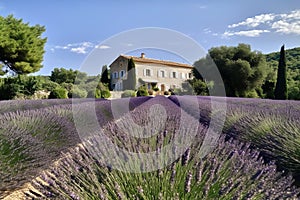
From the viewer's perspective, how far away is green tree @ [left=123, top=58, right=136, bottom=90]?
22.2 meters

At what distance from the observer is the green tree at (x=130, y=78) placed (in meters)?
22.2

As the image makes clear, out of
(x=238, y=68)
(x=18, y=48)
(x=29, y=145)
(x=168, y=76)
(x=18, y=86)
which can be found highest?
(x=18, y=48)

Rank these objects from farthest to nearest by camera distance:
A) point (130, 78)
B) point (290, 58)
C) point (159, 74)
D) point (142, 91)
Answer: point (290, 58) → point (130, 78) → point (142, 91) → point (159, 74)

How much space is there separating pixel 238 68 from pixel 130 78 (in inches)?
347

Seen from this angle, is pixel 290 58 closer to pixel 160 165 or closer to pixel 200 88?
pixel 200 88

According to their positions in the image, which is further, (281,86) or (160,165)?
(281,86)

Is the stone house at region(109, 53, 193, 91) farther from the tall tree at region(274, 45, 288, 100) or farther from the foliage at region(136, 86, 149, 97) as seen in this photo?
the tall tree at region(274, 45, 288, 100)

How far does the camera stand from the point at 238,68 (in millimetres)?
21500

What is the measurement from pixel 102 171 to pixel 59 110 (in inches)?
135

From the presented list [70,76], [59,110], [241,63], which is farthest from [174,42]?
[70,76]

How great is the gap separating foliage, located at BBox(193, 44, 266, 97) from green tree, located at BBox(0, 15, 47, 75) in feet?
45.3

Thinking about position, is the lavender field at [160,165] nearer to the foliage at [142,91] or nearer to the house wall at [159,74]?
the house wall at [159,74]

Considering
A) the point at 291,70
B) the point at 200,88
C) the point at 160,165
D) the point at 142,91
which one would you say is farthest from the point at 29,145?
the point at 291,70

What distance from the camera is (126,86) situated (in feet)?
75.6
